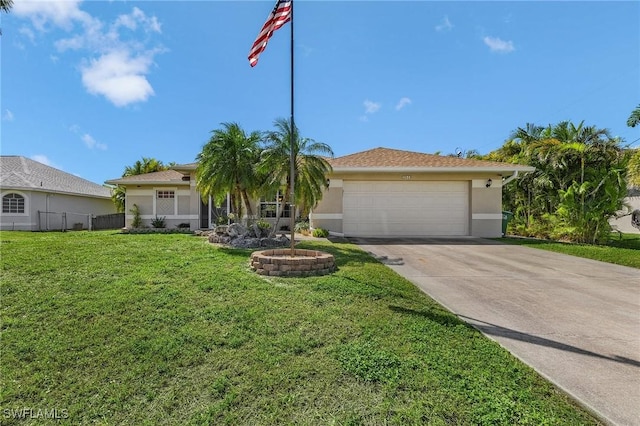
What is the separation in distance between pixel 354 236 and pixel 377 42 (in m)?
7.98

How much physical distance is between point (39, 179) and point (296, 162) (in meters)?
20.6

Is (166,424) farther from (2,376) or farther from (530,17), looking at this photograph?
(530,17)

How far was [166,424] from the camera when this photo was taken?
7.79ft

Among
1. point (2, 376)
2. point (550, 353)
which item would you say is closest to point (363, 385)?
point (550, 353)

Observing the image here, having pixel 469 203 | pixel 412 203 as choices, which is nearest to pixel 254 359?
pixel 412 203

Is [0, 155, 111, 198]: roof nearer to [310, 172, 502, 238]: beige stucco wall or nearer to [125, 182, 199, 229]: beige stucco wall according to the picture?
[125, 182, 199, 229]: beige stucco wall

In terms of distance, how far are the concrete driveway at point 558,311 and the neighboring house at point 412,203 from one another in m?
4.99

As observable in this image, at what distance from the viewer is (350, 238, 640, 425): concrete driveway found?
2674 mm

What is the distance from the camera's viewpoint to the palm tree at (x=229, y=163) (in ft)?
32.4

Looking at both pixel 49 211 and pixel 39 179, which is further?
pixel 39 179

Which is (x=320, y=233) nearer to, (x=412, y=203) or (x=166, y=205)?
(x=412, y=203)

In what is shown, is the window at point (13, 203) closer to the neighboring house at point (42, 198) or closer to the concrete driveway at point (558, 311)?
the neighboring house at point (42, 198)

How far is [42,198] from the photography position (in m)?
19.0

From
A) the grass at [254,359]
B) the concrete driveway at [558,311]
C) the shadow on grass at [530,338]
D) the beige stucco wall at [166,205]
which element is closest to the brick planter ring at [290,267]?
the grass at [254,359]
